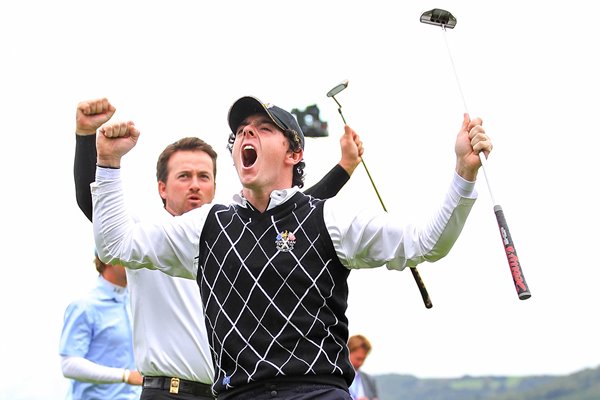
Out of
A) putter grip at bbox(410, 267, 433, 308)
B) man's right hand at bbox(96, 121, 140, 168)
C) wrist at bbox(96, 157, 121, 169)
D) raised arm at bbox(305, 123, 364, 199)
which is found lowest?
putter grip at bbox(410, 267, 433, 308)

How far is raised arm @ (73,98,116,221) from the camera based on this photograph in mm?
4941

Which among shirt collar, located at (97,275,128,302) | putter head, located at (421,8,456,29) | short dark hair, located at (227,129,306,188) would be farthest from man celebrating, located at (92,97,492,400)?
shirt collar, located at (97,275,128,302)

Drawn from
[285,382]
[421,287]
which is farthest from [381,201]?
[285,382]

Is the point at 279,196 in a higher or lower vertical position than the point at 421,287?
higher

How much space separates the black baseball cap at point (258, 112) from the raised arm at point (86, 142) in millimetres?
584

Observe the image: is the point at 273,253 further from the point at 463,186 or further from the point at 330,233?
the point at 463,186

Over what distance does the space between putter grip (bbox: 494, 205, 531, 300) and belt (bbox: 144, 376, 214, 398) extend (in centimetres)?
251

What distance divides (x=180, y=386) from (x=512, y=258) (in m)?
2.66

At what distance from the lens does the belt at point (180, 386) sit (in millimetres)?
6239

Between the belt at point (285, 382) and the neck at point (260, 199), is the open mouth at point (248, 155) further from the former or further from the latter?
the belt at point (285, 382)

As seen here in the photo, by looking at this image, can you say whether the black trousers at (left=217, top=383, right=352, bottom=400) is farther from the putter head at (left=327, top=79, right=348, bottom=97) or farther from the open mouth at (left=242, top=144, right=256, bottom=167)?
the putter head at (left=327, top=79, right=348, bottom=97)

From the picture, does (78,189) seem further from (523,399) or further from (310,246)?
(523,399)

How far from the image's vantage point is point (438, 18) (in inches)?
208

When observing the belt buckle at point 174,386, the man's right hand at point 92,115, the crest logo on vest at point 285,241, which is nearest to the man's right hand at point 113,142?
the man's right hand at point 92,115
